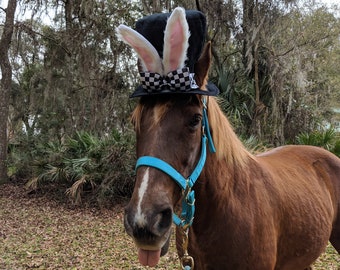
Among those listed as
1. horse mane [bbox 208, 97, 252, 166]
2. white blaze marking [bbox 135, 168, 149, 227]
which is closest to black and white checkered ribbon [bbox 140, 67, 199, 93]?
horse mane [bbox 208, 97, 252, 166]

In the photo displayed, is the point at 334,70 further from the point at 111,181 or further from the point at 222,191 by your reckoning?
the point at 222,191

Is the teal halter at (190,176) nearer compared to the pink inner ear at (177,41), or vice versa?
the teal halter at (190,176)

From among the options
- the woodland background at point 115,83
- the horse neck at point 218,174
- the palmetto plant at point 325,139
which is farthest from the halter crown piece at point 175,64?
the palmetto plant at point 325,139

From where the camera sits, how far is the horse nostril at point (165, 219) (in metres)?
1.40

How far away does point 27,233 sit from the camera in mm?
7496

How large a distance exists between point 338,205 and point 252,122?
22.8 feet

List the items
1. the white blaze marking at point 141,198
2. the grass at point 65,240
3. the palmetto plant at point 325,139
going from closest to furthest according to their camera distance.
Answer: the white blaze marking at point 141,198 → the grass at point 65,240 → the palmetto plant at point 325,139

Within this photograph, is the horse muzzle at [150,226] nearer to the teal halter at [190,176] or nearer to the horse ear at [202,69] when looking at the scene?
the teal halter at [190,176]

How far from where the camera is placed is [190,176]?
1639 mm

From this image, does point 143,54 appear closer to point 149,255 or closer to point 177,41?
point 177,41

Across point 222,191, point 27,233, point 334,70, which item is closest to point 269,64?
point 27,233

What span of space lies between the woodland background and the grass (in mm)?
761

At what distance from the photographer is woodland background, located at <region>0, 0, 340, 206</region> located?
31.2 ft

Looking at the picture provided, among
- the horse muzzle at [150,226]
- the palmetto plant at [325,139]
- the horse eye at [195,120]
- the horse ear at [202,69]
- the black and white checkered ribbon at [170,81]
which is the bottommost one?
the palmetto plant at [325,139]
